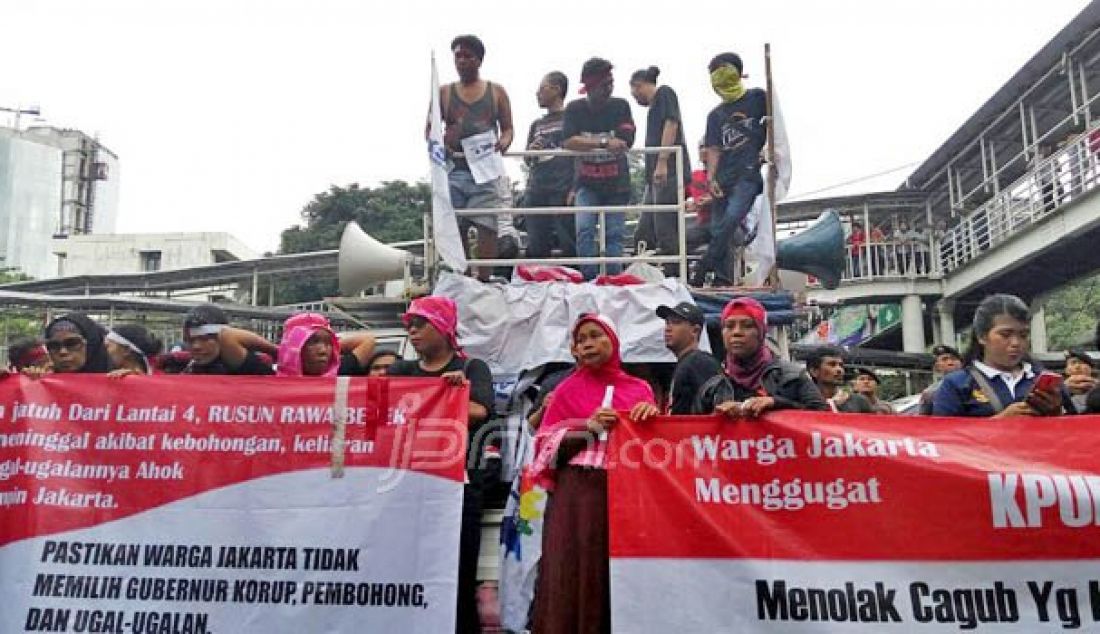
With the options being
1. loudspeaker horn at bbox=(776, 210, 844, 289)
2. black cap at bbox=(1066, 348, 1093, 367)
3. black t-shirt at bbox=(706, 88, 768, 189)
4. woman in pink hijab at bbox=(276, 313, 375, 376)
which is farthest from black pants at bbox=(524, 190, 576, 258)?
black cap at bbox=(1066, 348, 1093, 367)

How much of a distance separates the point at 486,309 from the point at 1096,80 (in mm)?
15761

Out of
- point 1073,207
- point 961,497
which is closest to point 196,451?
point 961,497

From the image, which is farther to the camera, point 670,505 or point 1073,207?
point 1073,207

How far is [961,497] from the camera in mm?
3742

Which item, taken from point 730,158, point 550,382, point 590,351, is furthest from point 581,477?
point 730,158

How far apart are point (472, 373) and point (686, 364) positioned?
41.4 inches

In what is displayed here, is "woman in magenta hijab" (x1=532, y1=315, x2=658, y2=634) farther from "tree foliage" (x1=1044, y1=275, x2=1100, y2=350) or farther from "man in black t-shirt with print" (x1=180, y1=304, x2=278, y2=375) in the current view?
"tree foliage" (x1=1044, y1=275, x2=1100, y2=350)

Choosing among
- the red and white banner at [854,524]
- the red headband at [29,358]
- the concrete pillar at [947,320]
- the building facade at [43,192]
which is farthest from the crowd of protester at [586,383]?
the building facade at [43,192]

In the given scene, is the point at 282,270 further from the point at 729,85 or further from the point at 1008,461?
the point at 1008,461

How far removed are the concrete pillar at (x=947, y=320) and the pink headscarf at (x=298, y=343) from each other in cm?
2086

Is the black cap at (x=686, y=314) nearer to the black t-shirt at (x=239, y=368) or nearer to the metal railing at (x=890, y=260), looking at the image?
the black t-shirt at (x=239, y=368)

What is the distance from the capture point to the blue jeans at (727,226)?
688 cm

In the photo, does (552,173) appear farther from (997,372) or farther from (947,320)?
(947,320)

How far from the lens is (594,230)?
6.95m
